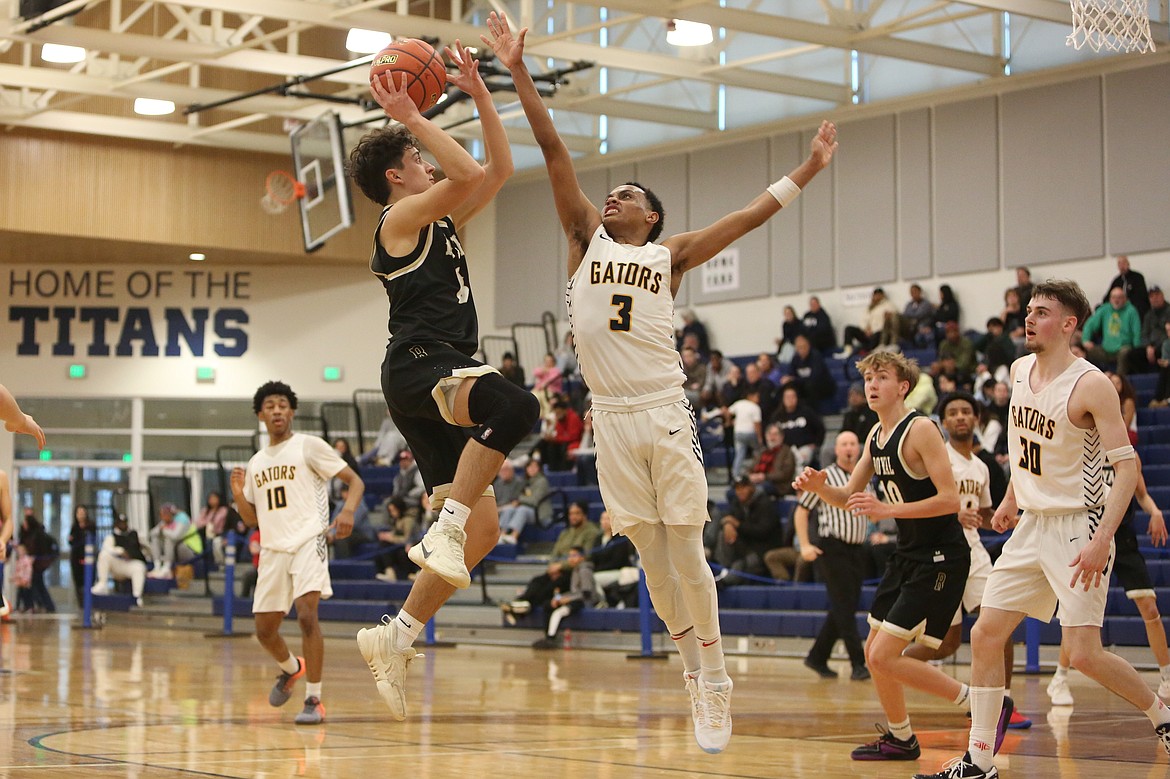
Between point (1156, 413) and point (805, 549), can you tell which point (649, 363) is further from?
point (1156, 413)

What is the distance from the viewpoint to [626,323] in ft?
19.3

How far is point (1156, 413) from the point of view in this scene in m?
16.2

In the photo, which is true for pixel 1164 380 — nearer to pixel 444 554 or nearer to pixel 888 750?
pixel 888 750

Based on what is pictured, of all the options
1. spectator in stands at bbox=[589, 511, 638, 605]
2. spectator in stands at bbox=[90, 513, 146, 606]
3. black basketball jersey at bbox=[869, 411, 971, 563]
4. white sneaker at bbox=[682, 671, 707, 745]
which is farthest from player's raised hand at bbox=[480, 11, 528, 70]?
spectator in stands at bbox=[90, 513, 146, 606]

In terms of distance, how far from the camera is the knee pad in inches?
215

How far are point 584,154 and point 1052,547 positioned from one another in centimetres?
1922

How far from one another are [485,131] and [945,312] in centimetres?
1502

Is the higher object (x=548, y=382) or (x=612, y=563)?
(x=548, y=382)

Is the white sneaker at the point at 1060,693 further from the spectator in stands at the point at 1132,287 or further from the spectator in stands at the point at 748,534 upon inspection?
the spectator in stands at the point at 1132,287

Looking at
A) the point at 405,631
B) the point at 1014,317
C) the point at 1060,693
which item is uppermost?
the point at 1014,317

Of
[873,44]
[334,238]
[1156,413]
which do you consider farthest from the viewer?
[334,238]

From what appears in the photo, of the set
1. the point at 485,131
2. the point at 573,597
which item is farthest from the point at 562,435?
the point at 485,131

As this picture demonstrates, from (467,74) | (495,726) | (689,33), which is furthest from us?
(689,33)

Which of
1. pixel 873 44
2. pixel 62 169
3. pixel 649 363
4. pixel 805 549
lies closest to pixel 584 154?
pixel 873 44
